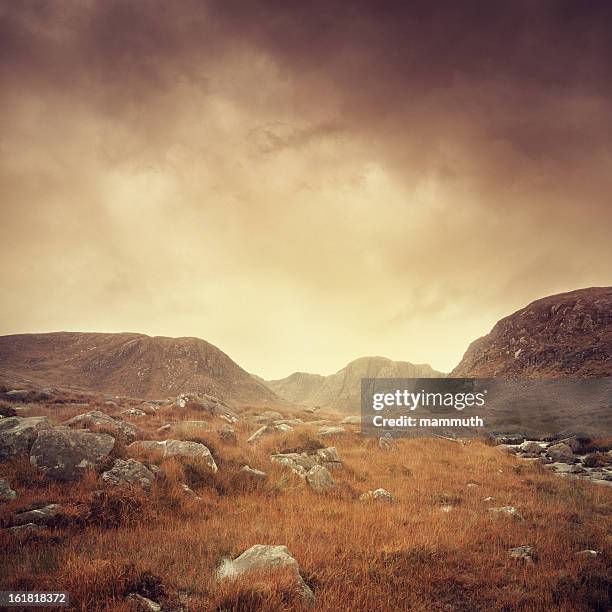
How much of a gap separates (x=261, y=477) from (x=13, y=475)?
7.06 m

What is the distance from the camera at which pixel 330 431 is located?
2359 cm

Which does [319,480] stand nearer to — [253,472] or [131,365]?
[253,472]

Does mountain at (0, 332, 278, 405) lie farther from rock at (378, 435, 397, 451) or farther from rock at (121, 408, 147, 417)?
rock at (378, 435, 397, 451)

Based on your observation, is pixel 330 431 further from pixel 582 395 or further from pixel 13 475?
pixel 582 395

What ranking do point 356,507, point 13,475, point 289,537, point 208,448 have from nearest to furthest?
point 289,537
point 13,475
point 356,507
point 208,448

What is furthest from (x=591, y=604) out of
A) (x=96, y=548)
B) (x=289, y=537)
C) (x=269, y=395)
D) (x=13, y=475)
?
(x=269, y=395)

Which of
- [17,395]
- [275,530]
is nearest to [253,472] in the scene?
[275,530]

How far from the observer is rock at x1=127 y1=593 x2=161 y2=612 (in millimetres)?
4362

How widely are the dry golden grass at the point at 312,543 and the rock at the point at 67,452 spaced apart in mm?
412

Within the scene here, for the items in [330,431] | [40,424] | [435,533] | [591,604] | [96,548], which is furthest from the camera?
[330,431]

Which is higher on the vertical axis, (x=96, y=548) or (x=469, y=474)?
(x=96, y=548)

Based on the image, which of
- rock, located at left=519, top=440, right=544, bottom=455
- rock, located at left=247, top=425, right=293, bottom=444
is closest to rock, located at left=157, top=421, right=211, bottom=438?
rock, located at left=247, top=425, right=293, bottom=444

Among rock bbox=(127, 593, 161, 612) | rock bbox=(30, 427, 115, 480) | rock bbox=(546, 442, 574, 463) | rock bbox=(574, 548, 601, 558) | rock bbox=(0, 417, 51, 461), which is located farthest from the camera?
rock bbox=(546, 442, 574, 463)

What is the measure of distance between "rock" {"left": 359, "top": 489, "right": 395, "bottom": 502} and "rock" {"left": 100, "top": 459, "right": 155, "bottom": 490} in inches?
262
